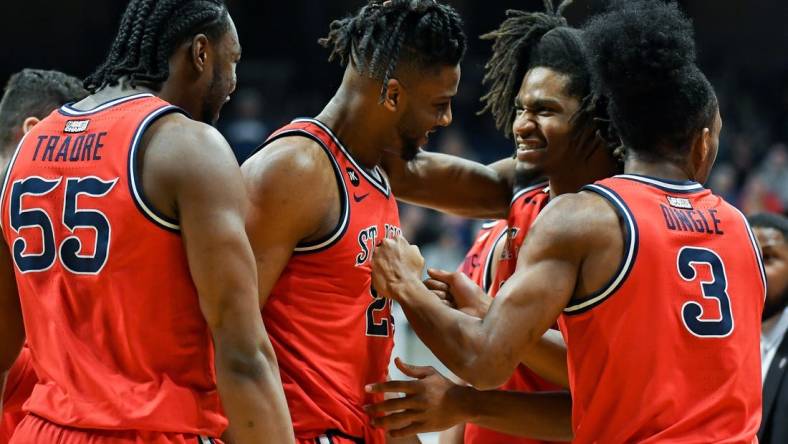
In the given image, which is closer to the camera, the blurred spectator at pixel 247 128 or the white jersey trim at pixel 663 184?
the white jersey trim at pixel 663 184

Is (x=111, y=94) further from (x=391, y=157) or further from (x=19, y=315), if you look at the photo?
(x=391, y=157)

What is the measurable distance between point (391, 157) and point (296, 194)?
0.95 metres

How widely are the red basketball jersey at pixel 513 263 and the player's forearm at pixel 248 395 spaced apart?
1.51m

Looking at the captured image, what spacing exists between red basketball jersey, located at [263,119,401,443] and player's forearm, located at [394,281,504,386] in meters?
0.22

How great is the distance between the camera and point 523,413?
3693 mm

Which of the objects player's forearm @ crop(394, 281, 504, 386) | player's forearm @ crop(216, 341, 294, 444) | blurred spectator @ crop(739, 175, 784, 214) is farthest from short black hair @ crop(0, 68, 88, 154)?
blurred spectator @ crop(739, 175, 784, 214)

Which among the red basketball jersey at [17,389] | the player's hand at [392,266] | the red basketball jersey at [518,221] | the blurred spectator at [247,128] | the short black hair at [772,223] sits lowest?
the blurred spectator at [247,128]

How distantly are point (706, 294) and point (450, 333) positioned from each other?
75 centimetres

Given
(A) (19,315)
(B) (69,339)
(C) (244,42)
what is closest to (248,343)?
(B) (69,339)

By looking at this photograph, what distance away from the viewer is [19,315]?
10.3 ft

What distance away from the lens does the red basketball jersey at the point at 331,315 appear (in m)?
3.40

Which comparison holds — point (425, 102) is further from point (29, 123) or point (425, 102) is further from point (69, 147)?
point (29, 123)

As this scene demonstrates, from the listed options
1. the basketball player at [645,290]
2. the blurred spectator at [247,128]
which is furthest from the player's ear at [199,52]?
the blurred spectator at [247,128]

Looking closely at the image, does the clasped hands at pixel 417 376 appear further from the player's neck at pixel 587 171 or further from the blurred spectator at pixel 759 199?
the blurred spectator at pixel 759 199
